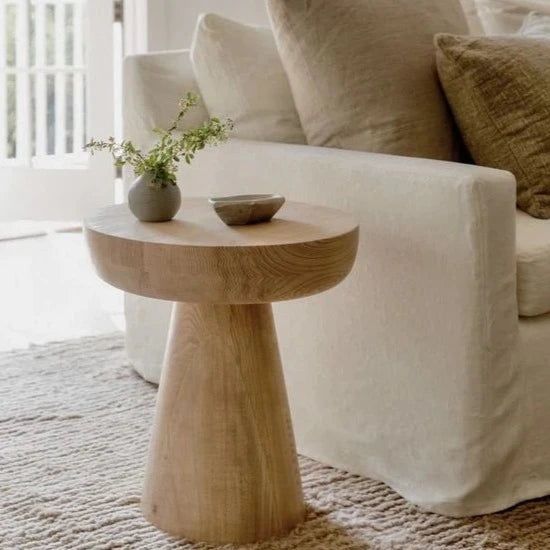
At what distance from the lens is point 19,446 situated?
7.09 feet

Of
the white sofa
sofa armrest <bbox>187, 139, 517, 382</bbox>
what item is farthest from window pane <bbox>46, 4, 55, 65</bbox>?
sofa armrest <bbox>187, 139, 517, 382</bbox>

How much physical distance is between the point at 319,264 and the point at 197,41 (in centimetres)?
80

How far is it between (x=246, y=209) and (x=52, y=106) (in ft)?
8.15

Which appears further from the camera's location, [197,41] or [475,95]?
[197,41]

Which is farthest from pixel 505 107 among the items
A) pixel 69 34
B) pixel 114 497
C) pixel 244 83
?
pixel 69 34

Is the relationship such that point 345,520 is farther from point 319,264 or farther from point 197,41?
point 197,41

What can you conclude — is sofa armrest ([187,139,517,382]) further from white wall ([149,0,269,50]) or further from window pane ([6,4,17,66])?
window pane ([6,4,17,66])

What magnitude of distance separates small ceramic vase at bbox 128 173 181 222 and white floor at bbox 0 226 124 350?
94 centimetres

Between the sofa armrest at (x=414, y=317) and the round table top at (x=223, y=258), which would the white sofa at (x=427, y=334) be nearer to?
the sofa armrest at (x=414, y=317)

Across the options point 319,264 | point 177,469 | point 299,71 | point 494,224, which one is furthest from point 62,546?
point 299,71

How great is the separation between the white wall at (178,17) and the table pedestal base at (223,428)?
7.49 feet

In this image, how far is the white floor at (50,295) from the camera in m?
2.95

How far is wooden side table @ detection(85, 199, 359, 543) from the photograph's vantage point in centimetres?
169

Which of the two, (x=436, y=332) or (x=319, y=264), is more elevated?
(x=319, y=264)
